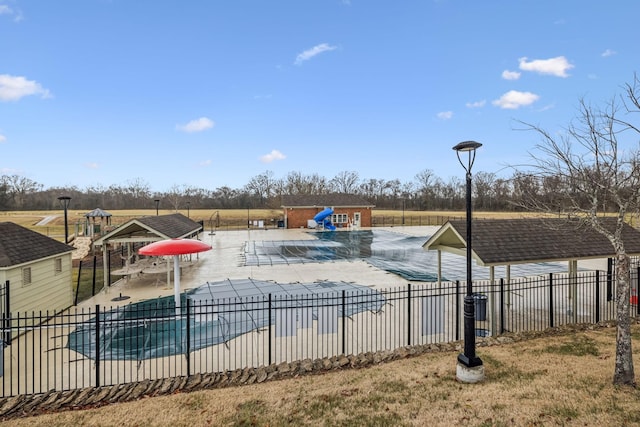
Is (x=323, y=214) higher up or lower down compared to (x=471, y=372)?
higher up

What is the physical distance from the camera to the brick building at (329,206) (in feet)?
150

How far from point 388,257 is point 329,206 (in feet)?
80.7

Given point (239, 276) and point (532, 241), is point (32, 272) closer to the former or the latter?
point (239, 276)

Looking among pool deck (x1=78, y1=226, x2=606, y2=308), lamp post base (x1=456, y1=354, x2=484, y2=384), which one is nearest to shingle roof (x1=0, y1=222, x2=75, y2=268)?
pool deck (x1=78, y1=226, x2=606, y2=308)

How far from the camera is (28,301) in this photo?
9.70 metres

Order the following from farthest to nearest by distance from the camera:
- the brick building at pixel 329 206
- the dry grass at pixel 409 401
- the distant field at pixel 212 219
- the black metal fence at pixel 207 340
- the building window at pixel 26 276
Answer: the distant field at pixel 212 219
the brick building at pixel 329 206
the building window at pixel 26 276
the black metal fence at pixel 207 340
the dry grass at pixel 409 401

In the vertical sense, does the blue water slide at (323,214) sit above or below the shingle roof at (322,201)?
below

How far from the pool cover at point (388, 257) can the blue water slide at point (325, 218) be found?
12.5 metres

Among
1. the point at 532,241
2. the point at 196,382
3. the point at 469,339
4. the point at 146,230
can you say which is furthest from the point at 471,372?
the point at 146,230

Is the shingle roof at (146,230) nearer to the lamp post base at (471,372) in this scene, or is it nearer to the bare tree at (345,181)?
the lamp post base at (471,372)

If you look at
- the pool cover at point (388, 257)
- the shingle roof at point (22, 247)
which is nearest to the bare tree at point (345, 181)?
the pool cover at point (388, 257)

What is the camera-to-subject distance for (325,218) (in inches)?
1706

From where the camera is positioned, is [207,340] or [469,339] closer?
[469,339]

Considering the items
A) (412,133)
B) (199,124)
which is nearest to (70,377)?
(412,133)
